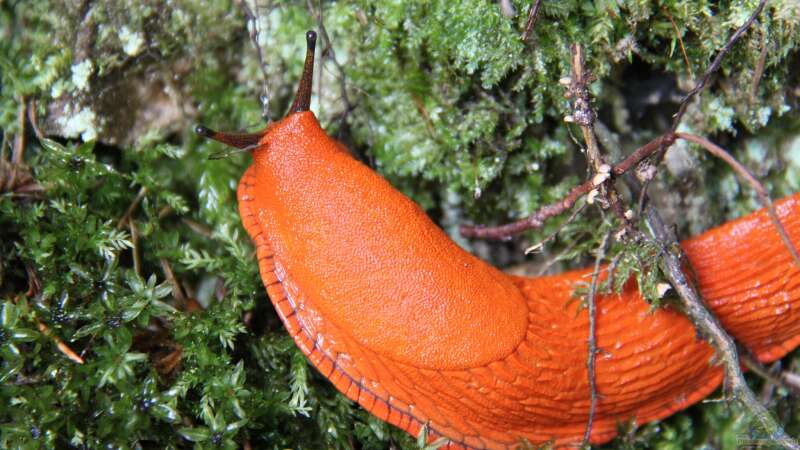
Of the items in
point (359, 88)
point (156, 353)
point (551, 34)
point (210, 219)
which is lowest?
point (156, 353)

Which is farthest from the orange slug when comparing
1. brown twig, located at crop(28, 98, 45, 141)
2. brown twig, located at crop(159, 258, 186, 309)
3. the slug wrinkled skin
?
brown twig, located at crop(28, 98, 45, 141)

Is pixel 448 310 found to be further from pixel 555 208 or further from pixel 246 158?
pixel 246 158

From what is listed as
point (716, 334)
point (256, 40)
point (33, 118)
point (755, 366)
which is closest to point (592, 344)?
point (716, 334)

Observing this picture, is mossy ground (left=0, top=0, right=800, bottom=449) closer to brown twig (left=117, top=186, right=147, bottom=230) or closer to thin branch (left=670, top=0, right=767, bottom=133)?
brown twig (left=117, top=186, right=147, bottom=230)

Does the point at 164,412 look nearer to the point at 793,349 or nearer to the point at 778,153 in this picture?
the point at 793,349

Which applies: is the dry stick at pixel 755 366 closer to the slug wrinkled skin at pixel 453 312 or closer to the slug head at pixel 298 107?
the slug wrinkled skin at pixel 453 312

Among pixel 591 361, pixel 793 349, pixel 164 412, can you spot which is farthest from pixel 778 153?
pixel 164 412
